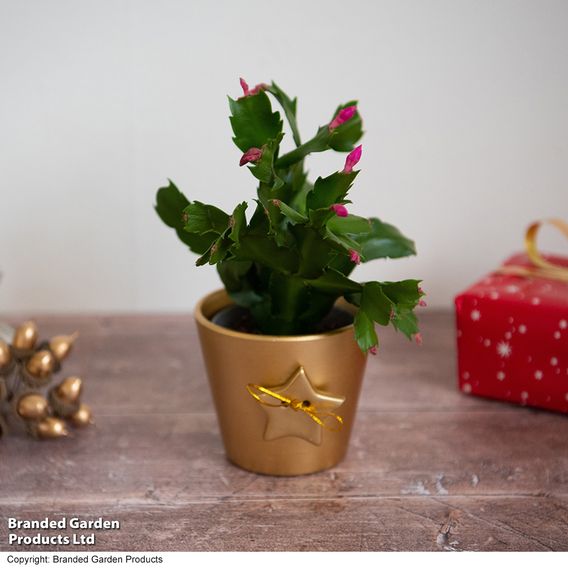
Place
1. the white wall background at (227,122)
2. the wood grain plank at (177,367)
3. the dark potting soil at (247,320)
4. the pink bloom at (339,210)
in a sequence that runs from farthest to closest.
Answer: the white wall background at (227,122) < the wood grain plank at (177,367) < the dark potting soil at (247,320) < the pink bloom at (339,210)

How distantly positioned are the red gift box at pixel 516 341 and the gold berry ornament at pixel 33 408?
1.75 feet

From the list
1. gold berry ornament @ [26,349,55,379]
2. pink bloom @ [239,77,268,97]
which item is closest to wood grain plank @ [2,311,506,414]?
gold berry ornament @ [26,349,55,379]

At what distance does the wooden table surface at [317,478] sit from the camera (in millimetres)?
715

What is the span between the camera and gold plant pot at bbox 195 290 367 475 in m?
0.76

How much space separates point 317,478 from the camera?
81 cm

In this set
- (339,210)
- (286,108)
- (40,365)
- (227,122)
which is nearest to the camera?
(339,210)

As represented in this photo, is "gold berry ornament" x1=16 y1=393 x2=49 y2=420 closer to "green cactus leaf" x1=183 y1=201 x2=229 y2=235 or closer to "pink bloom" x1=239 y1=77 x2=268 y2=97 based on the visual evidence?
"green cactus leaf" x1=183 y1=201 x2=229 y2=235

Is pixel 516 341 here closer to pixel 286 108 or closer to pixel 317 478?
pixel 317 478

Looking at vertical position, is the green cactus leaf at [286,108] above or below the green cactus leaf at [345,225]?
above

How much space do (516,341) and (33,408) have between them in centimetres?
60

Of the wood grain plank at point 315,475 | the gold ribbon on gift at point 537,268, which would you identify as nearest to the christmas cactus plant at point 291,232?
the wood grain plank at point 315,475

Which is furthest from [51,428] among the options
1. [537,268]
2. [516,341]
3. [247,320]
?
[537,268]

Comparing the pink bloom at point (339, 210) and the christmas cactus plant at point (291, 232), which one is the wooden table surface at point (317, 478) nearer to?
the christmas cactus plant at point (291, 232)

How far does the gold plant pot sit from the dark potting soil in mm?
52
